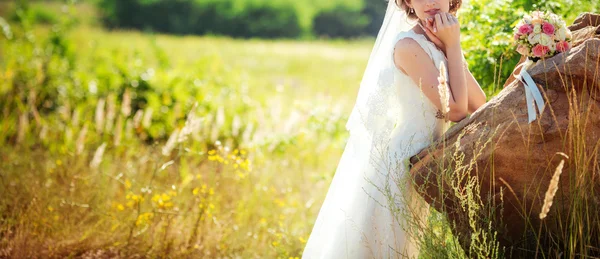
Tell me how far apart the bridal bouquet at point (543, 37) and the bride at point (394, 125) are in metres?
0.29

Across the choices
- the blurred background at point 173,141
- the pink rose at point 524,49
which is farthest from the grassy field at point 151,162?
the pink rose at point 524,49

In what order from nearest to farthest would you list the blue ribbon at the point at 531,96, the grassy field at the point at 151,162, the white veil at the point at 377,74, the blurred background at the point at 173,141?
1. the blue ribbon at the point at 531,96
2. the white veil at the point at 377,74
3. the blurred background at the point at 173,141
4. the grassy field at the point at 151,162

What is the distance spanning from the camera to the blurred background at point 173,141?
445 cm

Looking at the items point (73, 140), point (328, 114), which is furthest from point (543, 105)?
point (73, 140)

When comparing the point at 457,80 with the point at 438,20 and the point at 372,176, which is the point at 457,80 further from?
the point at 372,176

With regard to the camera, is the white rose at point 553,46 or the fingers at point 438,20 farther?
the fingers at point 438,20

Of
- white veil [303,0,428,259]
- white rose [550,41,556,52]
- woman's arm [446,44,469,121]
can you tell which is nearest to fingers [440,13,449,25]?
woman's arm [446,44,469,121]

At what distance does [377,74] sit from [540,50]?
78 cm

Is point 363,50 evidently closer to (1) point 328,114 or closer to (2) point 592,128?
(1) point 328,114

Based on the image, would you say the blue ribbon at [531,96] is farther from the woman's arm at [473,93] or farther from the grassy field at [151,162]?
the grassy field at [151,162]

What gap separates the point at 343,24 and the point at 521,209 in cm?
2488

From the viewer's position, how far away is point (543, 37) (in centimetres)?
295

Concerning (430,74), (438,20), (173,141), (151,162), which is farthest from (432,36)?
(151,162)

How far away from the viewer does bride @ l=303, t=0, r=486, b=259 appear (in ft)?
10.3
